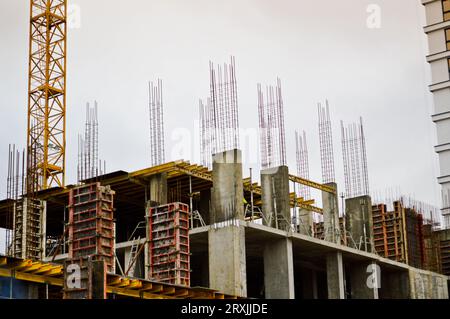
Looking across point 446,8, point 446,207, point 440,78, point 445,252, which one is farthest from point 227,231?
point 446,8

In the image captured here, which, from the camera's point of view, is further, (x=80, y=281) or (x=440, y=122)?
(x=440, y=122)

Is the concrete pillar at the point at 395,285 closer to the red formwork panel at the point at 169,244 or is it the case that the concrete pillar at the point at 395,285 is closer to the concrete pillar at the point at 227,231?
the concrete pillar at the point at 227,231

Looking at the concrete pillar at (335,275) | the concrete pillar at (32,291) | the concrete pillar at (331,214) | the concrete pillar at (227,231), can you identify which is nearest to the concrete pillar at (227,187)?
the concrete pillar at (227,231)

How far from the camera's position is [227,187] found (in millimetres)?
39094

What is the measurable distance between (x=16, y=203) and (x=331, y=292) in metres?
16.3

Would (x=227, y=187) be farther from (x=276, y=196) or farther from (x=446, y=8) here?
(x=446, y=8)

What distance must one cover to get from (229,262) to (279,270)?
4.07 meters

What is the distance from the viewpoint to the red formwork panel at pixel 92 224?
3522 centimetres

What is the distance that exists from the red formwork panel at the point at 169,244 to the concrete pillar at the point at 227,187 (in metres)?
1.49
